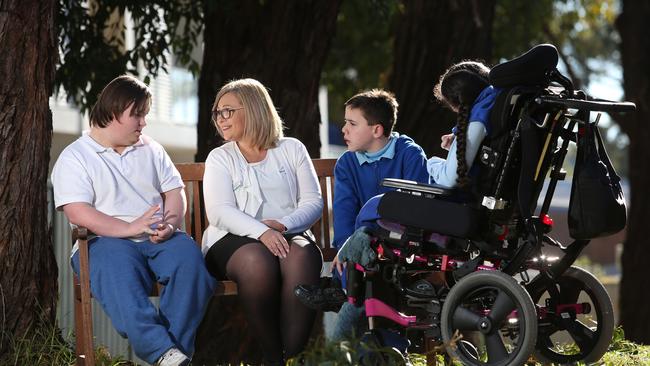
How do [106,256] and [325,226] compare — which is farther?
[325,226]

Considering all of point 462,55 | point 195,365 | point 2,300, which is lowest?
point 195,365

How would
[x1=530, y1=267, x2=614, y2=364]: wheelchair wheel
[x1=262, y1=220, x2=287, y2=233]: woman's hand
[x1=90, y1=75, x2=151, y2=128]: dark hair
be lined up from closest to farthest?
[x1=530, y1=267, x2=614, y2=364]: wheelchair wheel → [x1=90, y1=75, x2=151, y2=128]: dark hair → [x1=262, y1=220, x2=287, y2=233]: woman's hand

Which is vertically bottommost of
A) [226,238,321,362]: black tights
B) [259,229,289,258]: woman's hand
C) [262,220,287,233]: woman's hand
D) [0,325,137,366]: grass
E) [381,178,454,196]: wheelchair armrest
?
[0,325,137,366]: grass

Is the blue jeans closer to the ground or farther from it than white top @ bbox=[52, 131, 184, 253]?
closer to the ground

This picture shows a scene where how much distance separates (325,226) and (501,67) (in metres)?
2.27

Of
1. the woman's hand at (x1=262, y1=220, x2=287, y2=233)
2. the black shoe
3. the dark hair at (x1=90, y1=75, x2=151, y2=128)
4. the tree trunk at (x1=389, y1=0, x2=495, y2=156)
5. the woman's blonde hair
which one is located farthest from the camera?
the tree trunk at (x1=389, y1=0, x2=495, y2=156)

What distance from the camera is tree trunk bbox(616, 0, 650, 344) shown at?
539 inches

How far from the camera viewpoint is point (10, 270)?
22.1 ft

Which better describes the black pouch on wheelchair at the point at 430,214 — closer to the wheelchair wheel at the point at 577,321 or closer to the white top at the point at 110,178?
the wheelchair wheel at the point at 577,321

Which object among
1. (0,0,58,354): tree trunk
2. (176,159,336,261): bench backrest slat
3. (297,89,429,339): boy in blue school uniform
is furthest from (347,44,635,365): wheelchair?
(0,0,58,354): tree trunk

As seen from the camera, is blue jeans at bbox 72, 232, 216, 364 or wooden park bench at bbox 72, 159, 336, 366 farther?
wooden park bench at bbox 72, 159, 336, 366

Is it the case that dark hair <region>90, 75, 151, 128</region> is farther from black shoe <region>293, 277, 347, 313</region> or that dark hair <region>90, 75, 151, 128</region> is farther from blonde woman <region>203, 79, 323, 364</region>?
black shoe <region>293, 277, 347, 313</region>

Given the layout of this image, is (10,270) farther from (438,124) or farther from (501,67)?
(438,124)

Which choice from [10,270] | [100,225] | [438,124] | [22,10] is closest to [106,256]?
[100,225]
